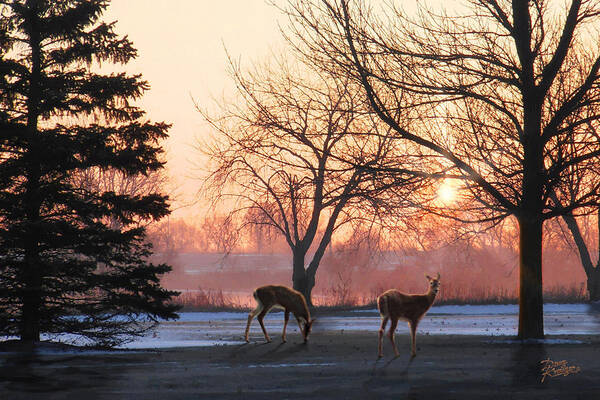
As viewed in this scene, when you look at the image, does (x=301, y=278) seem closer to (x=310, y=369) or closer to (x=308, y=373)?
(x=310, y=369)

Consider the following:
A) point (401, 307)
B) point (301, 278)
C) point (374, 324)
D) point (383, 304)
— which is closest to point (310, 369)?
point (383, 304)

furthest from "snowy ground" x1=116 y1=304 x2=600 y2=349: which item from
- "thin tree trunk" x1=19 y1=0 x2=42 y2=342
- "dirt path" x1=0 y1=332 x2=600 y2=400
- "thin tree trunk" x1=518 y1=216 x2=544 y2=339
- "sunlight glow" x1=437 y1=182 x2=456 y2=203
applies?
"sunlight glow" x1=437 y1=182 x2=456 y2=203

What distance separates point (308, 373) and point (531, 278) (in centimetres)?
720

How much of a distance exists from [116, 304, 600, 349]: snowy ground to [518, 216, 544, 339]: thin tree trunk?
2374 mm

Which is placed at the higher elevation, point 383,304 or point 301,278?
point 301,278

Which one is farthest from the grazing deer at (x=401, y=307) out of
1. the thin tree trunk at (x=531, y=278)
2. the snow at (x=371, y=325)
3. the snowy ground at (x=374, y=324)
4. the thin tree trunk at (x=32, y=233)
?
the thin tree trunk at (x=32, y=233)

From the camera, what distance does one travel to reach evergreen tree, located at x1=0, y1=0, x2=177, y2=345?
53.4 ft

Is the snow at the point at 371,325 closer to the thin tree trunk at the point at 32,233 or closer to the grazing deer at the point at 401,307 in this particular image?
the thin tree trunk at the point at 32,233

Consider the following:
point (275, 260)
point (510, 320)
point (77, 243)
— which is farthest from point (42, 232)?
point (275, 260)

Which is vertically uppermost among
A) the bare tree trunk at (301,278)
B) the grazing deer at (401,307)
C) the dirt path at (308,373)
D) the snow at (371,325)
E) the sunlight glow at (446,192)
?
the sunlight glow at (446,192)

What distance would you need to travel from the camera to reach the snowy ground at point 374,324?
20094 millimetres
